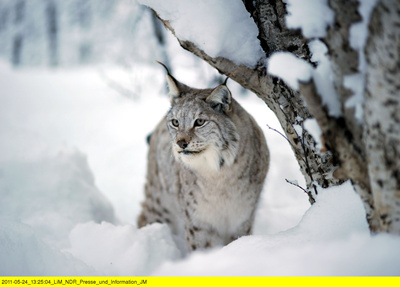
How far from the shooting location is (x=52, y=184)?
410 centimetres

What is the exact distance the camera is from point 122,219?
196 inches

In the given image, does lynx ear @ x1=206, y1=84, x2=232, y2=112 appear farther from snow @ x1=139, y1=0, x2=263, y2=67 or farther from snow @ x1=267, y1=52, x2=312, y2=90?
snow @ x1=267, y1=52, x2=312, y2=90

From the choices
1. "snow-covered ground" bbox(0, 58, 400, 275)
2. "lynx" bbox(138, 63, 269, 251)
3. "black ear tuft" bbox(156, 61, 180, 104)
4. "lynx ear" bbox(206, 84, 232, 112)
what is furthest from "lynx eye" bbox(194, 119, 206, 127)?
"snow-covered ground" bbox(0, 58, 400, 275)

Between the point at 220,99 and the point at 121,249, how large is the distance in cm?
155

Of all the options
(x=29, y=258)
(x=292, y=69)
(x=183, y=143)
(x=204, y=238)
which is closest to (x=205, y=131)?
Result: (x=183, y=143)

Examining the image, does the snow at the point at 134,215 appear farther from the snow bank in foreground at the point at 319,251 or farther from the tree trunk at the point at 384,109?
the tree trunk at the point at 384,109

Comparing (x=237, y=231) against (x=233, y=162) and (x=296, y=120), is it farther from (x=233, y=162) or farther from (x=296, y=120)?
(x=296, y=120)

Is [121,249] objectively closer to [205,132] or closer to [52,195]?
[205,132]

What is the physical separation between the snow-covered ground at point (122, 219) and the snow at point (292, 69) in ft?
2.73

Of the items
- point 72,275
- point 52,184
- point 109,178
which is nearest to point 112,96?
point 109,178

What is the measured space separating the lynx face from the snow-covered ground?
0.83m

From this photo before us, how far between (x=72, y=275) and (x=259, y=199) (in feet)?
5.99

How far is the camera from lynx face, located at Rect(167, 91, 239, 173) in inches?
116

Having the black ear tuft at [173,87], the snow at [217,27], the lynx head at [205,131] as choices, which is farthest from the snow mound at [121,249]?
the snow at [217,27]
